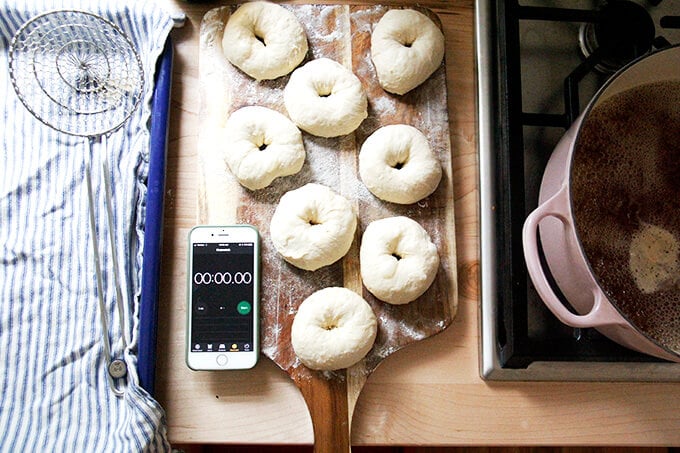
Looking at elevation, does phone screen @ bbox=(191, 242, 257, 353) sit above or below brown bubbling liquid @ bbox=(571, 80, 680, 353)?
below

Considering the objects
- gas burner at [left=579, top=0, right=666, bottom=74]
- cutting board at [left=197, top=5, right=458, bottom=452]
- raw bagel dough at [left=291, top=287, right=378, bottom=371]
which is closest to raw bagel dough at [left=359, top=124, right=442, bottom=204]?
cutting board at [left=197, top=5, right=458, bottom=452]

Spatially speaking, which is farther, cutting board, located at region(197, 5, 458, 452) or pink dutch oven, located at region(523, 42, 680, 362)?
cutting board, located at region(197, 5, 458, 452)

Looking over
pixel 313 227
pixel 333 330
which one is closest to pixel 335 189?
pixel 313 227

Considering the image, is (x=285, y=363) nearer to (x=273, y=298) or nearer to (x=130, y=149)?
(x=273, y=298)

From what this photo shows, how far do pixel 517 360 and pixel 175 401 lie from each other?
1.27ft

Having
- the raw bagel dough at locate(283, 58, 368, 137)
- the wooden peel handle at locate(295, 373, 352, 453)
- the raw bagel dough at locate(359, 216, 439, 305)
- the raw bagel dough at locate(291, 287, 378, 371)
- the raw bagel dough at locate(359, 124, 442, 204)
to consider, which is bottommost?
the wooden peel handle at locate(295, 373, 352, 453)

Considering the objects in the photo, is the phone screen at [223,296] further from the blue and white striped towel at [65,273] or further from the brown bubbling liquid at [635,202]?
the brown bubbling liquid at [635,202]

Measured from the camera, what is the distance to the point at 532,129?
710 mm

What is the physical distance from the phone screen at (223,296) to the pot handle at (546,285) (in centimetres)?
31

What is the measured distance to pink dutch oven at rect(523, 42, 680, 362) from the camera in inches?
21.8

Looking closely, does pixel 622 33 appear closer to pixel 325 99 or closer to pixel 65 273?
pixel 325 99

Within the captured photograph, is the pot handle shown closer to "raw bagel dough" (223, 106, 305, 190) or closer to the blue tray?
"raw bagel dough" (223, 106, 305, 190)

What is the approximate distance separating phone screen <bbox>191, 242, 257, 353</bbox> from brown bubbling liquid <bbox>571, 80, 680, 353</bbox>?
0.36m

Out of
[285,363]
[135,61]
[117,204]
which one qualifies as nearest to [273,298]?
[285,363]
